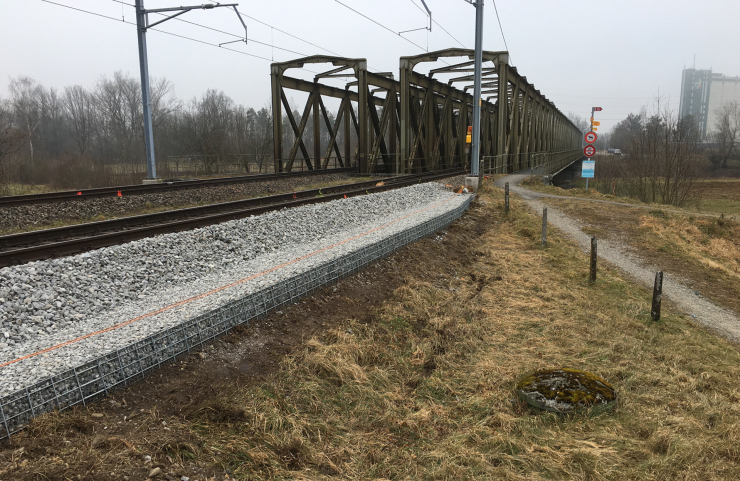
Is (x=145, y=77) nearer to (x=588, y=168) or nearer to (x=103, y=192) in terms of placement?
(x=103, y=192)

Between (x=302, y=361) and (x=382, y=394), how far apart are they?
3.10 ft

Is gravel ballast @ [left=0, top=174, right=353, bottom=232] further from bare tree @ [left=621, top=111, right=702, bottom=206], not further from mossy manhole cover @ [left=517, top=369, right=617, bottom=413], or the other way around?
bare tree @ [left=621, top=111, right=702, bottom=206]

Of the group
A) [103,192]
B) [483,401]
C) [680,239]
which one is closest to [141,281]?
[483,401]

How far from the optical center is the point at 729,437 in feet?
13.4

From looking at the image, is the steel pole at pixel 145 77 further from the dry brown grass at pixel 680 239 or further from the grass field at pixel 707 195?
the grass field at pixel 707 195

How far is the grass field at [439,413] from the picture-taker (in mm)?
3514

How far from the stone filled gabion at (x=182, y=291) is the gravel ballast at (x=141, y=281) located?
23 millimetres

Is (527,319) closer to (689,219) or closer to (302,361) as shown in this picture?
(302,361)

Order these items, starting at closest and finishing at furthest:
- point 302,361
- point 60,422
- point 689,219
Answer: point 60,422 < point 302,361 < point 689,219

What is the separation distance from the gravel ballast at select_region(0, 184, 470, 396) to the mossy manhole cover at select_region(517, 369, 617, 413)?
3.44 m

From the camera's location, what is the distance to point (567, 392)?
4738 millimetres

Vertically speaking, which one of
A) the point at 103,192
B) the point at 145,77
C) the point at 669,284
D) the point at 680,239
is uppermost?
the point at 145,77

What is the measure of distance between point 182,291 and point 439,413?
3.77m

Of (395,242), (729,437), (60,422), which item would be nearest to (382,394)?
(60,422)
